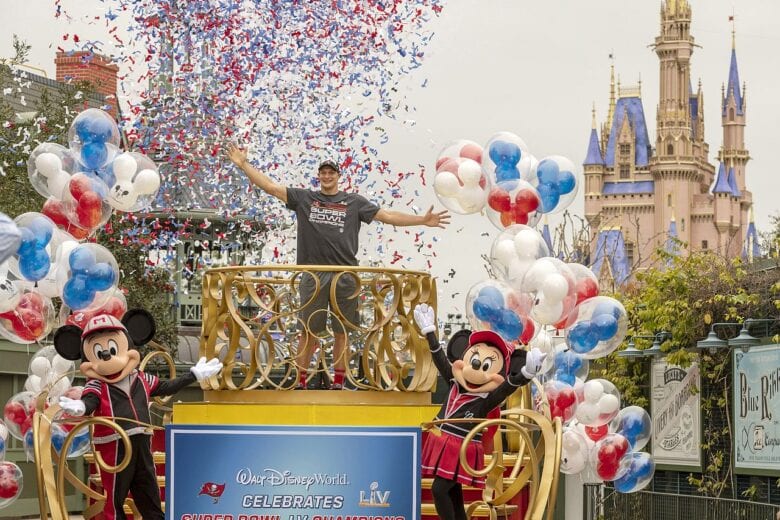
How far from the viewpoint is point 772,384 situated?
1302cm

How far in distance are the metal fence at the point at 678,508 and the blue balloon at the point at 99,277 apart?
19.0 ft

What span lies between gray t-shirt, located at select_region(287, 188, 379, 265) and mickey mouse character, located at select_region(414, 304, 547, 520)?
0.85m

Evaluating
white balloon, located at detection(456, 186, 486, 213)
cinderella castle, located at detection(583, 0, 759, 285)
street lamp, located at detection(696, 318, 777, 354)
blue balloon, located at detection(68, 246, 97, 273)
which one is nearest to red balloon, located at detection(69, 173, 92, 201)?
blue balloon, located at detection(68, 246, 97, 273)

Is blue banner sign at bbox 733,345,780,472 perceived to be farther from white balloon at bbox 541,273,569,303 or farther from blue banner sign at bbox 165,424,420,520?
blue banner sign at bbox 165,424,420,520

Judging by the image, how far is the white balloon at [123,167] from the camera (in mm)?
9562

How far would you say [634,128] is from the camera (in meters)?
142

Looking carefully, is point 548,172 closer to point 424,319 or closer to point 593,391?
point 593,391

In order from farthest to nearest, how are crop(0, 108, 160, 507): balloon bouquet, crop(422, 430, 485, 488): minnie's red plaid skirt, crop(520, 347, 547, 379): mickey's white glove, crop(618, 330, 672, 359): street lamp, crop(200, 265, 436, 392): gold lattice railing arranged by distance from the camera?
1. crop(618, 330, 672, 359): street lamp
2. crop(0, 108, 160, 507): balloon bouquet
3. crop(200, 265, 436, 392): gold lattice railing
4. crop(422, 430, 485, 488): minnie's red plaid skirt
5. crop(520, 347, 547, 379): mickey's white glove

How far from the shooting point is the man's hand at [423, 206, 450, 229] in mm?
9266

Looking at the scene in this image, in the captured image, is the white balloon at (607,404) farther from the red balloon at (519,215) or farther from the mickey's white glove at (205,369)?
the mickey's white glove at (205,369)

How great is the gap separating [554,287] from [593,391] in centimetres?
144

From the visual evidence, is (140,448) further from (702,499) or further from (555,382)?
(702,499)

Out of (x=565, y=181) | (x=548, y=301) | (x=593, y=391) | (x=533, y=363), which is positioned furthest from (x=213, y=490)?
(x=565, y=181)

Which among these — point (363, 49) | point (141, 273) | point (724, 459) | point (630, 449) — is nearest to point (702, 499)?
point (724, 459)
